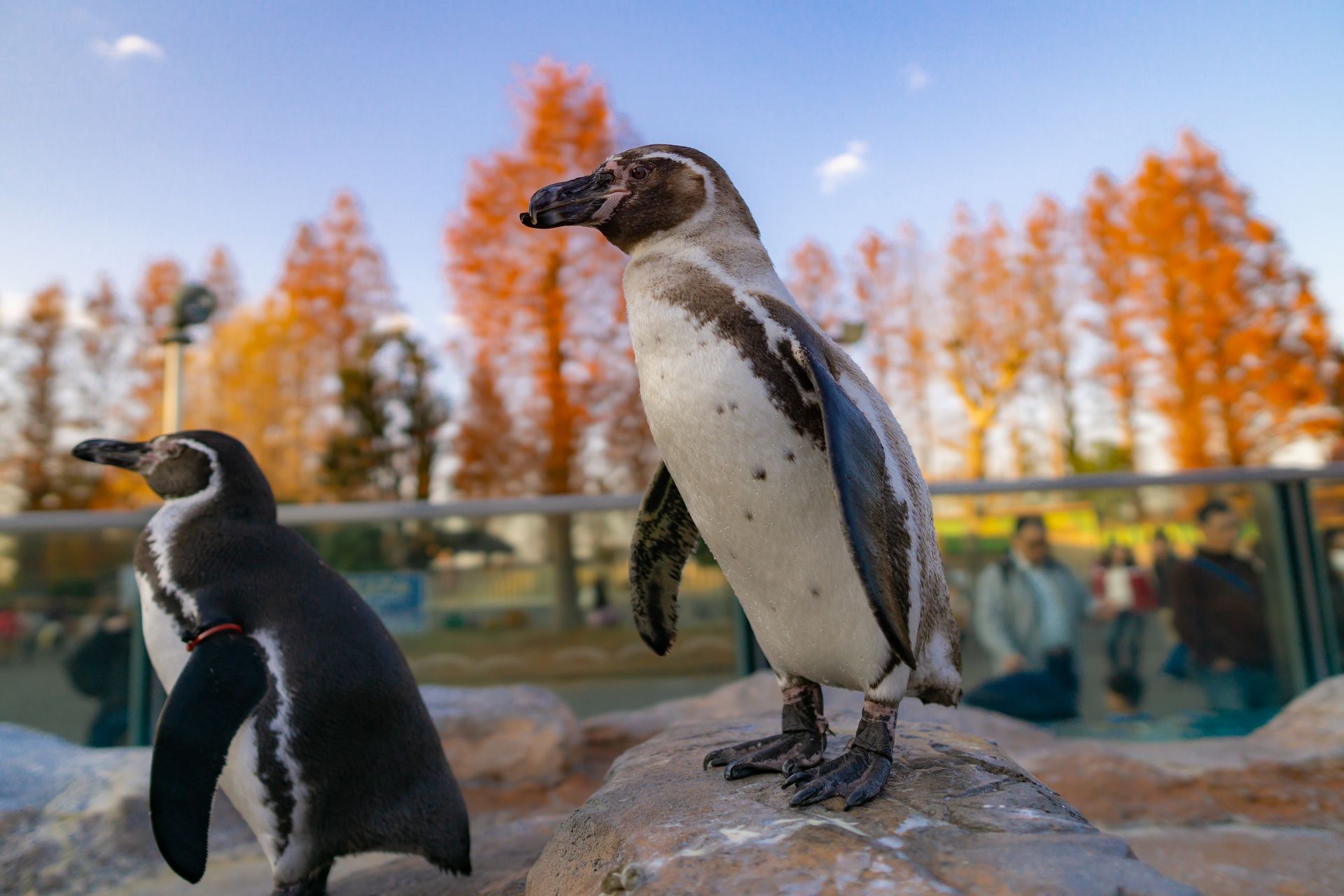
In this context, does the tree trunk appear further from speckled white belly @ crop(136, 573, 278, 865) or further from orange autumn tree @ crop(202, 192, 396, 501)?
orange autumn tree @ crop(202, 192, 396, 501)

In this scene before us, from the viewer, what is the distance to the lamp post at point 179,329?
5.82 meters

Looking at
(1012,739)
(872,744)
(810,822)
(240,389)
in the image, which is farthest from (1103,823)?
(240,389)

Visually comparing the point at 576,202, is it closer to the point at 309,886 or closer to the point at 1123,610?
the point at 309,886

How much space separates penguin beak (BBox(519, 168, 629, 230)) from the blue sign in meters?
3.53

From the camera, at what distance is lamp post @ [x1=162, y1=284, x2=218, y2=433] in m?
5.82

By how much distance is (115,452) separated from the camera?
2113 millimetres

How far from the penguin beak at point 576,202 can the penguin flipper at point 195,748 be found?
3.51 ft

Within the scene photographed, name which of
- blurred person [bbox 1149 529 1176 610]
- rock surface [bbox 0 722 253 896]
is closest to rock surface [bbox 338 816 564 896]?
rock surface [bbox 0 722 253 896]

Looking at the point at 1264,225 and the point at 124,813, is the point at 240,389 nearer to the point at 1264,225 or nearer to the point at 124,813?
the point at 124,813

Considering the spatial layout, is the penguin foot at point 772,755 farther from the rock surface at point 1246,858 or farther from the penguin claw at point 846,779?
the rock surface at point 1246,858

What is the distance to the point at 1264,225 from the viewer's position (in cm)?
1872

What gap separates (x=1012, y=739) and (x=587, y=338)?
10.4 metres

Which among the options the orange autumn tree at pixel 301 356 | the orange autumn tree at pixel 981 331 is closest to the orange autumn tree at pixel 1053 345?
the orange autumn tree at pixel 981 331

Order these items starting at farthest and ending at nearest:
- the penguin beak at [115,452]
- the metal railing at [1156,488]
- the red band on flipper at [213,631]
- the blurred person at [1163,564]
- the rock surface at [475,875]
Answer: the blurred person at [1163,564]
the metal railing at [1156,488]
the penguin beak at [115,452]
the rock surface at [475,875]
the red band on flipper at [213,631]
